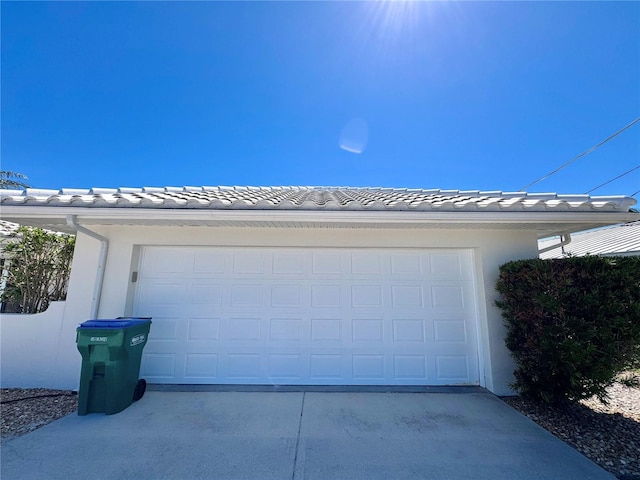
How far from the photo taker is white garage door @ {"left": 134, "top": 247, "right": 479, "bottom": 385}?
16.2 ft

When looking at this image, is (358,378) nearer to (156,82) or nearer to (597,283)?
(597,283)

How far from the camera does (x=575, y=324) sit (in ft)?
11.3

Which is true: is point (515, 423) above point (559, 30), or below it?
below

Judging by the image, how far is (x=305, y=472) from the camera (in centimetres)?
263

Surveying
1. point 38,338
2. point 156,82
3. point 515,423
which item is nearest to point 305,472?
point 515,423

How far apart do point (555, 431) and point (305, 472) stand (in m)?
3.42

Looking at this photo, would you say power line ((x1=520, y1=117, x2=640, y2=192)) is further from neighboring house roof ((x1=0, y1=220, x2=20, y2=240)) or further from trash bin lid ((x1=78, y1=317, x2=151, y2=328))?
neighboring house roof ((x1=0, y1=220, x2=20, y2=240))

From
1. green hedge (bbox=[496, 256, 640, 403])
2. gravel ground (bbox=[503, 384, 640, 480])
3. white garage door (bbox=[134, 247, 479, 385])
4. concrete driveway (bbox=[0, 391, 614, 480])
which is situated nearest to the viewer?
concrete driveway (bbox=[0, 391, 614, 480])

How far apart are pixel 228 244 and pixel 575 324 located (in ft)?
18.5

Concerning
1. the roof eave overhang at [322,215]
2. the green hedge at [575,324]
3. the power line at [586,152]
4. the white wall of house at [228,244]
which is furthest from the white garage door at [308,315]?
the power line at [586,152]

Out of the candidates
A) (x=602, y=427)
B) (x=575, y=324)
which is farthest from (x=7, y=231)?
(x=602, y=427)

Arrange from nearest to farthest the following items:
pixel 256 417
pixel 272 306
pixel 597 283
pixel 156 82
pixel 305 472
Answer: pixel 305 472
pixel 597 283
pixel 256 417
pixel 272 306
pixel 156 82

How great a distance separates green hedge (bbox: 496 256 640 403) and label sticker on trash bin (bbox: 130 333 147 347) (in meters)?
6.21

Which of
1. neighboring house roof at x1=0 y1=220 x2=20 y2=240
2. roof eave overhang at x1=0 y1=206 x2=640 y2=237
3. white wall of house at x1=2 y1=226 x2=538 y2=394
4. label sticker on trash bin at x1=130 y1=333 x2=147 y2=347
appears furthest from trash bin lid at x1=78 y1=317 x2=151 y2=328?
neighboring house roof at x1=0 y1=220 x2=20 y2=240
